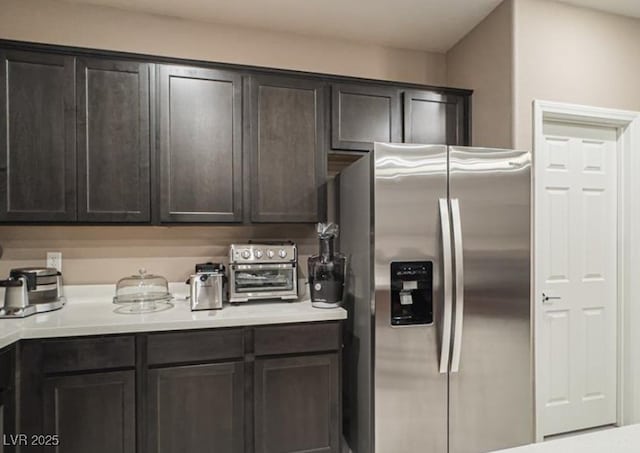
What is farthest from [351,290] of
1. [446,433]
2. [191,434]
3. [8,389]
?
[8,389]

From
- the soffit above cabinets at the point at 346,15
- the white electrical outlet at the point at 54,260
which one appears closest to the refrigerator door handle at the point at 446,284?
the soffit above cabinets at the point at 346,15

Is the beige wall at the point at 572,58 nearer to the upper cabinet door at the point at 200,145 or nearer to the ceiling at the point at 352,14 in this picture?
the ceiling at the point at 352,14

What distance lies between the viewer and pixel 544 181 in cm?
240

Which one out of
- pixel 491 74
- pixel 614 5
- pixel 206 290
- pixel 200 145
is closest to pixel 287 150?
pixel 200 145

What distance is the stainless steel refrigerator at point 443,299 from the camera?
1.96 meters

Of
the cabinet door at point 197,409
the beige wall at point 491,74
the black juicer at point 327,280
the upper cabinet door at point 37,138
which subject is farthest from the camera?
the beige wall at point 491,74

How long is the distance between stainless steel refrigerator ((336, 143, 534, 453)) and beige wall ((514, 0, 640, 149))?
0.57 meters

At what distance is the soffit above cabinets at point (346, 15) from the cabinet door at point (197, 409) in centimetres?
224

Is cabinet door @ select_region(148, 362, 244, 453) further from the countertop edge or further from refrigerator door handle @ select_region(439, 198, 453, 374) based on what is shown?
refrigerator door handle @ select_region(439, 198, 453, 374)

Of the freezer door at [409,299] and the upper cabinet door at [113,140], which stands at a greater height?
the upper cabinet door at [113,140]

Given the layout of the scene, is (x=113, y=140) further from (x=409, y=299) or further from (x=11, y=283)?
(x=409, y=299)

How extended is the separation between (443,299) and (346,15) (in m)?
1.99

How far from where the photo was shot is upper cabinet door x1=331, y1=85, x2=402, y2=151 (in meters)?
2.46

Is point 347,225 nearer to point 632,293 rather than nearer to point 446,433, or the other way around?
point 446,433
